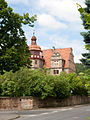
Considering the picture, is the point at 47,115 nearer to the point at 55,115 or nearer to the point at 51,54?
the point at 55,115

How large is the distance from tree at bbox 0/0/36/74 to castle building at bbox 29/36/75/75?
122 feet

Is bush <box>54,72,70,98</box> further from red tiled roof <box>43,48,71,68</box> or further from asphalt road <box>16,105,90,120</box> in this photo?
red tiled roof <box>43,48,71,68</box>

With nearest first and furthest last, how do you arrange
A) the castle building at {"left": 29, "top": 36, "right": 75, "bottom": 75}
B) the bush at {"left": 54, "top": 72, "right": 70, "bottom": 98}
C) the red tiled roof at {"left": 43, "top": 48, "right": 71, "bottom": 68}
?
the bush at {"left": 54, "top": 72, "right": 70, "bottom": 98}
the castle building at {"left": 29, "top": 36, "right": 75, "bottom": 75}
the red tiled roof at {"left": 43, "top": 48, "right": 71, "bottom": 68}

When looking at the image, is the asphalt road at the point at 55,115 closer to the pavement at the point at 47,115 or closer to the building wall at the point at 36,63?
the pavement at the point at 47,115

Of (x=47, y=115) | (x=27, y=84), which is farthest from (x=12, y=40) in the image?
(x=47, y=115)

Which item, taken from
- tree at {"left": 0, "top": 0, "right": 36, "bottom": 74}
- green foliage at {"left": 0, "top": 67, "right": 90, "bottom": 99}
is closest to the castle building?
tree at {"left": 0, "top": 0, "right": 36, "bottom": 74}

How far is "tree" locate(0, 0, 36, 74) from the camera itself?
96.2 ft

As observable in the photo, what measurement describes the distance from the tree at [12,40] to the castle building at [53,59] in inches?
1465

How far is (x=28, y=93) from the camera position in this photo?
2530cm

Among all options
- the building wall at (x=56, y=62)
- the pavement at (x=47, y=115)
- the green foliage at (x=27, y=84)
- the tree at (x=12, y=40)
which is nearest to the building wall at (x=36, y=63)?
the building wall at (x=56, y=62)

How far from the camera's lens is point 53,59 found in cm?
7175

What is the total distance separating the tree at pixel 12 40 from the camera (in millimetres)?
29312

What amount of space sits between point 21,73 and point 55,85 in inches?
181

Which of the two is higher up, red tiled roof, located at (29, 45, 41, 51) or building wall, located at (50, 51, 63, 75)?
red tiled roof, located at (29, 45, 41, 51)
